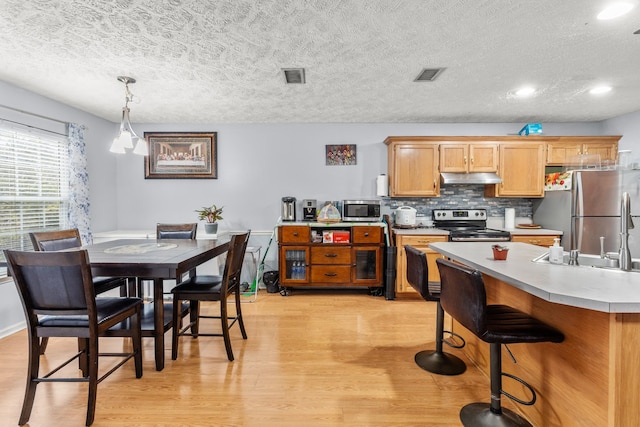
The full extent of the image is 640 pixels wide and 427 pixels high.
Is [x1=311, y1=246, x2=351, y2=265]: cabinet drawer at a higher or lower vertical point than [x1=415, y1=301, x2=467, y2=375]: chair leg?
higher

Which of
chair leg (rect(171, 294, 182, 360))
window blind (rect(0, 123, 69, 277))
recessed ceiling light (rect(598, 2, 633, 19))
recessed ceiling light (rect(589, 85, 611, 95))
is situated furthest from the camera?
recessed ceiling light (rect(589, 85, 611, 95))

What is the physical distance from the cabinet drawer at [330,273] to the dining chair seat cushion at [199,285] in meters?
1.48

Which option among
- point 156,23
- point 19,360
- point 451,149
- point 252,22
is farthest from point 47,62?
point 451,149

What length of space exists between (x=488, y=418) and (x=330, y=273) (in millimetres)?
2458

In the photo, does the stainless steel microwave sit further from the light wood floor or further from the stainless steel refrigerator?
the stainless steel refrigerator

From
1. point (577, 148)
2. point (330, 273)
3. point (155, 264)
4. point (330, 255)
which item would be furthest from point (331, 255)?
point (577, 148)

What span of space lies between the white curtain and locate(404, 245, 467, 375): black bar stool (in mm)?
3571

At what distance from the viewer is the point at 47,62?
2.46 metres

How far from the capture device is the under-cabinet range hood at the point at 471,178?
156 inches

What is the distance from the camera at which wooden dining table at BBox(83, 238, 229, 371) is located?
1.95m

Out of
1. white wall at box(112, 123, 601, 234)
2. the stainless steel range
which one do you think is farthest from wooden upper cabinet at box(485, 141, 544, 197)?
white wall at box(112, 123, 601, 234)

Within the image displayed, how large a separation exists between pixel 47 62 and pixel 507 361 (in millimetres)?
3923

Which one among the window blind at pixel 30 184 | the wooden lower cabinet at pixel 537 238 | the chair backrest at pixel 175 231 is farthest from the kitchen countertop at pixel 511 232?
the window blind at pixel 30 184

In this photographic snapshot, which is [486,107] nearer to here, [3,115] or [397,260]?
[397,260]
